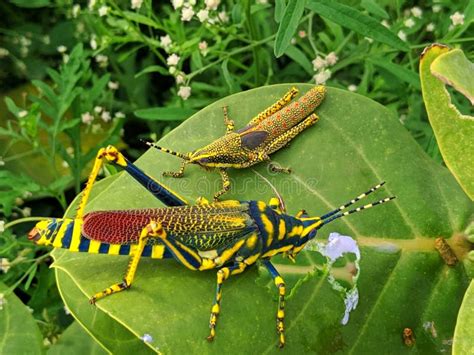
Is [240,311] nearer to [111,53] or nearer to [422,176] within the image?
[422,176]

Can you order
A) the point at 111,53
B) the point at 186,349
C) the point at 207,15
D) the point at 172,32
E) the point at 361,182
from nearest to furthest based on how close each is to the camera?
the point at 186,349, the point at 361,182, the point at 207,15, the point at 172,32, the point at 111,53

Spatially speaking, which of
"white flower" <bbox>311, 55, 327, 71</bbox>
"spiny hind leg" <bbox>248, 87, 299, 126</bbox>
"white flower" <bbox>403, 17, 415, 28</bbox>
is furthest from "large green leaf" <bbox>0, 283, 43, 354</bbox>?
"white flower" <bbox>403, 17, 415, 28</bbox>

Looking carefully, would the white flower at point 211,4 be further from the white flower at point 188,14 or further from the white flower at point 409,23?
the white flower at point 409,23

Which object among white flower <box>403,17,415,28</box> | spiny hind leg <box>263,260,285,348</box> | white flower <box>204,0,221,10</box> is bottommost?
spiny hind leg <box>263,260,285,348</box>

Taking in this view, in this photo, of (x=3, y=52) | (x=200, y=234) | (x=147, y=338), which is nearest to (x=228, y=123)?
(x=200, y=234)

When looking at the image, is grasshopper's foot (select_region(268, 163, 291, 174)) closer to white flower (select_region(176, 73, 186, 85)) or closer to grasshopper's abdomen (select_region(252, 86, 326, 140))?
grasshopper's abdomen (select_region(252, 86, 326, 140))

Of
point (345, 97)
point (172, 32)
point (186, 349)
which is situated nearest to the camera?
point (186, 349)

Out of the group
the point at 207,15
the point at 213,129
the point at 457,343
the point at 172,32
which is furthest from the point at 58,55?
the point at 457,343
